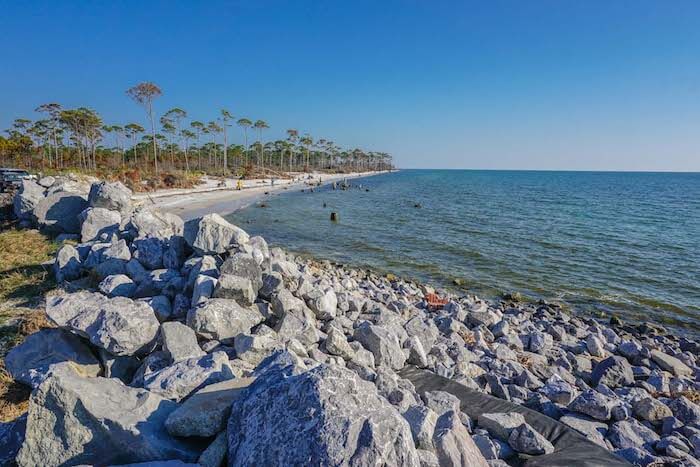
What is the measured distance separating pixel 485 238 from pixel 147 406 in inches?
927

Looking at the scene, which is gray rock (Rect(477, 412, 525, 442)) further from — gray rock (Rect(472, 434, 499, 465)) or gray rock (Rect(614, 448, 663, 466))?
gray rock (Rect(614, 448, 663, 466))

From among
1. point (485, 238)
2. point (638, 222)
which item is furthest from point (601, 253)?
point (638, 222)

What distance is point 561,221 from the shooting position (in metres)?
32.4

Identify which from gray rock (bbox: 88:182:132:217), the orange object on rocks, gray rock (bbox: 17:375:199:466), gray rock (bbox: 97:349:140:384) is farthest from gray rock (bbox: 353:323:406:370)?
gray rock (bbox: 88:182:132:217)

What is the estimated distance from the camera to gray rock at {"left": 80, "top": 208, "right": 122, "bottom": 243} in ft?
36.3

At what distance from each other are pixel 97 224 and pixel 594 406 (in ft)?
44.1

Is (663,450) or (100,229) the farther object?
(100,229)

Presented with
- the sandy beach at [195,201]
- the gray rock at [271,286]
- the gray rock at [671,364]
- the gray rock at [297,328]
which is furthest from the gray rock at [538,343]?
the sandy beach at [195,201]

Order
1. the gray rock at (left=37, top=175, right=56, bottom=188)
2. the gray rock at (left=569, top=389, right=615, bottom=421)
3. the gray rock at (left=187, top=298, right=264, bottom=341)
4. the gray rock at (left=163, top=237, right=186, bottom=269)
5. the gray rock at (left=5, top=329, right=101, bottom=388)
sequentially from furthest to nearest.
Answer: the gray rock at (left=37, top=175, right=56, bottom=188), the gray rock at (left=163, top=237, right=186, bottom=269), the gray rock at (left=569, top=389, right=615, bottom=421), the gray rock at (left=187, top=298, right=264, bottom=341), the gray rock at (left=5, top=329, right=101, bottom=388)

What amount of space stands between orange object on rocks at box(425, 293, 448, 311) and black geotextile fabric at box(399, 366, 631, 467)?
203 inches

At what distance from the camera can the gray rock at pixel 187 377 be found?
11.9 feet

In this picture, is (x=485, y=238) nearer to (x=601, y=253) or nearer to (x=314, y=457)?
(x=601, y=253)

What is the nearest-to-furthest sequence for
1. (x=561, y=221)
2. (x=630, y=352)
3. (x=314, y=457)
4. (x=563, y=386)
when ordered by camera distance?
(x=314, y=457), (x=563, y=386), (x=630, y=352), (x=561, y=221)

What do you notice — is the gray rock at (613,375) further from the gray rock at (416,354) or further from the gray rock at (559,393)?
the gray rock at (416,354)
